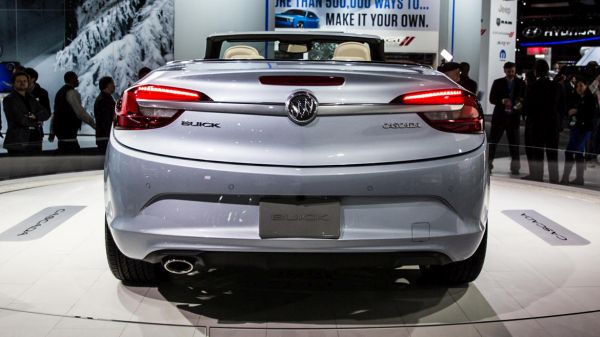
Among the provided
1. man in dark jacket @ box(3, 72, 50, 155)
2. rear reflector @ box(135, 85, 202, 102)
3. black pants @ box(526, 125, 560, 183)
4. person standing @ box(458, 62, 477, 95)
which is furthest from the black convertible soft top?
person standing @ box(458, 62, 477, 95)

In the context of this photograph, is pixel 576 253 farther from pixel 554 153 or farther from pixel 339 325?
pixel 554 153

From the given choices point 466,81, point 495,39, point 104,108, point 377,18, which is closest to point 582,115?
point 466,81

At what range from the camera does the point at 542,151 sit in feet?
24.8

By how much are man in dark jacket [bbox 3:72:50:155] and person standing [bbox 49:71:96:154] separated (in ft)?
2.55

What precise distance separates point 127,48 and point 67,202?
5.41m

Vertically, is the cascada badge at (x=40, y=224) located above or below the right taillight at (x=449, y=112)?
below

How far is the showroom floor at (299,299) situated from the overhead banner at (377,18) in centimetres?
814

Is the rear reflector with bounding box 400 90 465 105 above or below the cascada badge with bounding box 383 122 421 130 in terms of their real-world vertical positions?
above

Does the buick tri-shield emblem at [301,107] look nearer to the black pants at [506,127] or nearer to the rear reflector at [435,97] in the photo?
the rear reflector at [435,97]

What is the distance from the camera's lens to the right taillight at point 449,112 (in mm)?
2752

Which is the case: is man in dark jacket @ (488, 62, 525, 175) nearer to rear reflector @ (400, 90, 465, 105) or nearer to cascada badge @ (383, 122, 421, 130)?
rear reflector @ (400, 90, 465, 105)

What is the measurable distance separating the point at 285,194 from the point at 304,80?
0.44 metres

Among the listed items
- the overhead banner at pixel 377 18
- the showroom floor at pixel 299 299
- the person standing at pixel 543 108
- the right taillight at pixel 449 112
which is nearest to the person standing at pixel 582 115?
the person standing at pixel 543 108

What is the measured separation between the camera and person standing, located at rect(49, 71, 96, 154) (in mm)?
8711
